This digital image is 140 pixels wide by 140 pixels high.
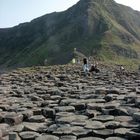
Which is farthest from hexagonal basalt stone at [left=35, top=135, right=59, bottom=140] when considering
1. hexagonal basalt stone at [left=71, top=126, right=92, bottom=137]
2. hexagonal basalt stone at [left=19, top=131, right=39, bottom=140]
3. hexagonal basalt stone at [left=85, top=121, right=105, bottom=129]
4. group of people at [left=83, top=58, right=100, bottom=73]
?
group of people at [left=83, top=58, right=100, bottom=73]

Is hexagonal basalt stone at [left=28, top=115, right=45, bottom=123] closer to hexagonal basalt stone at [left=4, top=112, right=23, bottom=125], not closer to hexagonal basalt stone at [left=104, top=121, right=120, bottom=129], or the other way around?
hexagonal basalt stone at [left=4, top=112, right=23, bottom=125]

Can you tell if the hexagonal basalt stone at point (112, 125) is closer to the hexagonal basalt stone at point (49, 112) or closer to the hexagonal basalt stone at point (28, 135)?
the hexagonal basalt stone at point (28, 135)

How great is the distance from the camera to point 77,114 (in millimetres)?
9984

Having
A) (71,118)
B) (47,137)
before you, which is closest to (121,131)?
(47,137)

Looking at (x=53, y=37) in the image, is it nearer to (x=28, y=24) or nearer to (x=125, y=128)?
(x=28, y=24)

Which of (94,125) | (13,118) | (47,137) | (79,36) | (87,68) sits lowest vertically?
(47,137)

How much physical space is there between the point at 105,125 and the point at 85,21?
108139 mm

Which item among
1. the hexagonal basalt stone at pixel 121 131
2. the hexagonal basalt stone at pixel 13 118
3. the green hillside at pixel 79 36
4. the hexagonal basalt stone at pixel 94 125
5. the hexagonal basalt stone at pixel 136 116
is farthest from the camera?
the green hillside at pixel 79 36

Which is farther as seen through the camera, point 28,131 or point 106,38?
point 106,38

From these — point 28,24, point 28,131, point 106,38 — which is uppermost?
point 28,24

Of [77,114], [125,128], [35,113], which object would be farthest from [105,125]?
[35,113]

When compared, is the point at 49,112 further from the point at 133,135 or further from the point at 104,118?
the point at 133,135

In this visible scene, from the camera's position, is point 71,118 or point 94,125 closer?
point 94,125

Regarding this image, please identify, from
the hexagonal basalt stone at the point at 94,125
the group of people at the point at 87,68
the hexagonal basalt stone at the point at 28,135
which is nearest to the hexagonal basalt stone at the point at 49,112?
the hexagonal basalt stone at the point at 94,125
